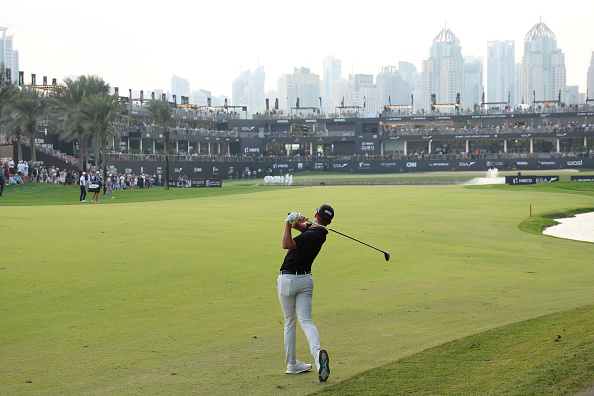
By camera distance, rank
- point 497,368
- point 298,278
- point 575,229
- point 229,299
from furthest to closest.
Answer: point 575,229 → point 229,299 → point 298,278 → point 497,368

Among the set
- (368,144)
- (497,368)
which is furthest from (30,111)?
(497,368)

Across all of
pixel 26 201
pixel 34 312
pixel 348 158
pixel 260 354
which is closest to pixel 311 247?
pixel 260 354

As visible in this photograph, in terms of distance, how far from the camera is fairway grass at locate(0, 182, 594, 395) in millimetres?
8547

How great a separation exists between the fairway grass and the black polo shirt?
148 cm

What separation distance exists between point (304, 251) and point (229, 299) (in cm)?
527

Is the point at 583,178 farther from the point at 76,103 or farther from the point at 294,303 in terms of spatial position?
the point at 294,303

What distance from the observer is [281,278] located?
8438 millimetres

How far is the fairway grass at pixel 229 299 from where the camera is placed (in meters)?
8.55

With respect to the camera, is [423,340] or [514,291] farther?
[514,291]

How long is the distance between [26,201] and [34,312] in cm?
3798

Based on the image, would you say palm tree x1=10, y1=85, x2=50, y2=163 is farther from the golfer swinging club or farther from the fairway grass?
the golfer swinging club

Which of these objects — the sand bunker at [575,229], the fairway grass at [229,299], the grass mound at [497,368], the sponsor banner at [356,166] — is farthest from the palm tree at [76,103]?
the grass mound at [497,368]

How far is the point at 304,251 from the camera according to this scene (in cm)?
836

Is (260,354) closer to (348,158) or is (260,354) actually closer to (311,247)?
(311,247)
